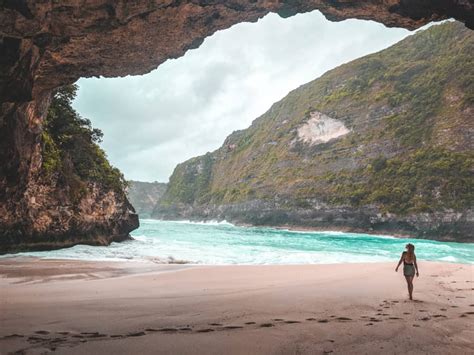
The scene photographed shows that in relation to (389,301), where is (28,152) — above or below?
above

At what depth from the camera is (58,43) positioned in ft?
27.6

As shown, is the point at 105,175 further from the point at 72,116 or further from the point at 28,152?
the point at 28,152

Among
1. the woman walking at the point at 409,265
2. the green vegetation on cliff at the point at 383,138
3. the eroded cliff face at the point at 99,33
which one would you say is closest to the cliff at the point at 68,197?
the eroded cliff face at the point at 99,33

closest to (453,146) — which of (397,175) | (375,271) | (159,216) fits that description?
(397,175)

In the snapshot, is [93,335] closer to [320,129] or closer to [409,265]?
[409,265]

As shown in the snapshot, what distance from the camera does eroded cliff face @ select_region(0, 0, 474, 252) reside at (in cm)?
694

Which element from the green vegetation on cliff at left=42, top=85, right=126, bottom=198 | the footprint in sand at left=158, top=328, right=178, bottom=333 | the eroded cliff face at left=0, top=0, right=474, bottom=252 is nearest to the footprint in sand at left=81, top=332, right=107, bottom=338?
the footprint in sand at left=158, top=328, right=178, bottom=333

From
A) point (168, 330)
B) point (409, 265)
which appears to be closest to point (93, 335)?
point (168, 330)

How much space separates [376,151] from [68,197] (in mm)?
49074

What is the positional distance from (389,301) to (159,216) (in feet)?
423

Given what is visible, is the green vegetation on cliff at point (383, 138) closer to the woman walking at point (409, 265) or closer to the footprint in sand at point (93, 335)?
the woman walking at point (409, 265)

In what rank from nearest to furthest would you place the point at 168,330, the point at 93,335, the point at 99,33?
the point at 93,335
the point at 168,330
the point at 99,33

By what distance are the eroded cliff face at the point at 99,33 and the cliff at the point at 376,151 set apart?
3665 cm

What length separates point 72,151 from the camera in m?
19.3
